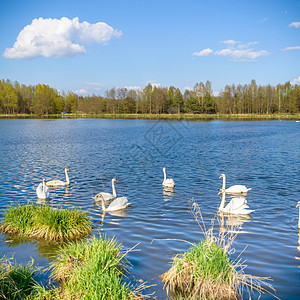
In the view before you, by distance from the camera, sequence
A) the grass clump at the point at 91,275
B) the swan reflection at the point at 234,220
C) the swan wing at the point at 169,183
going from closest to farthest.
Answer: the grass clump at the point at 91,275 → the swan reflection at the point at 234,220 → the swan wing at the point at 169,183

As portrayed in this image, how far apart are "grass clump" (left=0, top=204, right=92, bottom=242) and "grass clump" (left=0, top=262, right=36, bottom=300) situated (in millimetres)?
2403

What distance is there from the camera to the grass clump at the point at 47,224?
8344 mm

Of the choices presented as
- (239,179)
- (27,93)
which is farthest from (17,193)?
(27,93)

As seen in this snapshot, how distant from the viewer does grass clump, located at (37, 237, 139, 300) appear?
506 centimetres

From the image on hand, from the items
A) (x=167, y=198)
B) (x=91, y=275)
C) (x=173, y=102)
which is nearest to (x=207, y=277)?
(x=91, y=275)

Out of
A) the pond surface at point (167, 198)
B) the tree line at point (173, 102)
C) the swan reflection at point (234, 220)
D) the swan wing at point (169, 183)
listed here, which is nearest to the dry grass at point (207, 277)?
the pond surface at point (167, 198)

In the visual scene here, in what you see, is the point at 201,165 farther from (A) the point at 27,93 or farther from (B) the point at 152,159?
(A) the point at 27,93

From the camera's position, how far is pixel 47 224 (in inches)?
333

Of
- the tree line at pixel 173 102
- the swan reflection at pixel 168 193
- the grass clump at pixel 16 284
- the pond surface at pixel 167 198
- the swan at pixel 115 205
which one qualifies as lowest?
the swan reflection at pixel 168 193

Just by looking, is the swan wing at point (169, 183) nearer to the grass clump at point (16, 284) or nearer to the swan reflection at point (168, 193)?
the swan reflection at point (168, 193)

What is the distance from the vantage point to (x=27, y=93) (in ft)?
447

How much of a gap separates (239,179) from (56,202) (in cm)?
970

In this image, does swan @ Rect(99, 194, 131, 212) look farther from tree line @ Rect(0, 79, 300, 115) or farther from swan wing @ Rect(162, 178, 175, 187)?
tree line @ Rect(0, 79, 300, 115)

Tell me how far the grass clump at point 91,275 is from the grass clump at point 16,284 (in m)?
0.45
